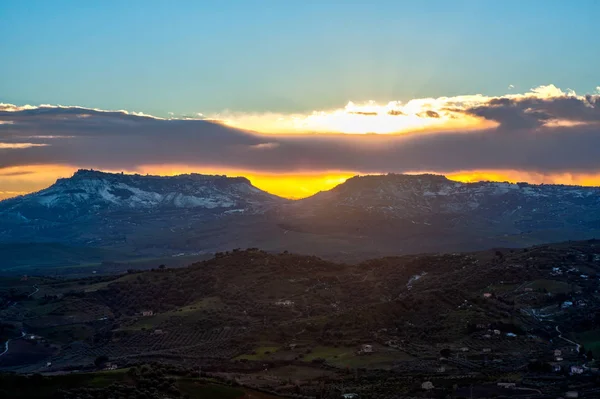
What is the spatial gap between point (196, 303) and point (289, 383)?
6926 centimetres

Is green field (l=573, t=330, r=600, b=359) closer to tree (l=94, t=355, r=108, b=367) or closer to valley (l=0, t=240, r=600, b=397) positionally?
valley (l=0, t=240, r=600, b=397)

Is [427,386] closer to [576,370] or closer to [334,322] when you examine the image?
[576,370]

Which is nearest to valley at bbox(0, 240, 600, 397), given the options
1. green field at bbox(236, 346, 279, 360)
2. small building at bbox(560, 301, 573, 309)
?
small building at bbox(560, 301, 573, 309)

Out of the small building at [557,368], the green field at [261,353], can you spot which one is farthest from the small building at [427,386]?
the green field at [261,353]

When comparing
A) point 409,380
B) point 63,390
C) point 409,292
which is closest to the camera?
point 63,390

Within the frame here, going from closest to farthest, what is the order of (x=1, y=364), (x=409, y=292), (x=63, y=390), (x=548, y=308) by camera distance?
(x=63, y=390)
(x=1, y=364)
(x=548, y=308)
(x=409, y=292)

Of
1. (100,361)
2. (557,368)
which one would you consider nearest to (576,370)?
(557,368)

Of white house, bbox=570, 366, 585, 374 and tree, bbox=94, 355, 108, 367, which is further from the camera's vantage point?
tree, bbox=94, 355, 108, 367

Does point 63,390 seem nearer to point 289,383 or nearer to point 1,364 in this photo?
point 289,383

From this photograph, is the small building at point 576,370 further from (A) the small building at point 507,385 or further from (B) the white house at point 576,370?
(A) the small building at point 507,385

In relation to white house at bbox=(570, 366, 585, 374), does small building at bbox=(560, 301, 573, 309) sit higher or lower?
higher

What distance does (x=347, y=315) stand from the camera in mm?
127000

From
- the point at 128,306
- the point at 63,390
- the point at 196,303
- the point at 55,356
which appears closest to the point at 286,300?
the point at 196,303

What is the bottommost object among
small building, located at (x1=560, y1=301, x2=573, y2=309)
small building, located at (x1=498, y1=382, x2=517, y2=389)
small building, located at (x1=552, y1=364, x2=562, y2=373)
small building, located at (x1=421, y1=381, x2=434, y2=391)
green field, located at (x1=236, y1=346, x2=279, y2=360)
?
green field, located at (x1=236, y1=346, x2=279, y2=360)
